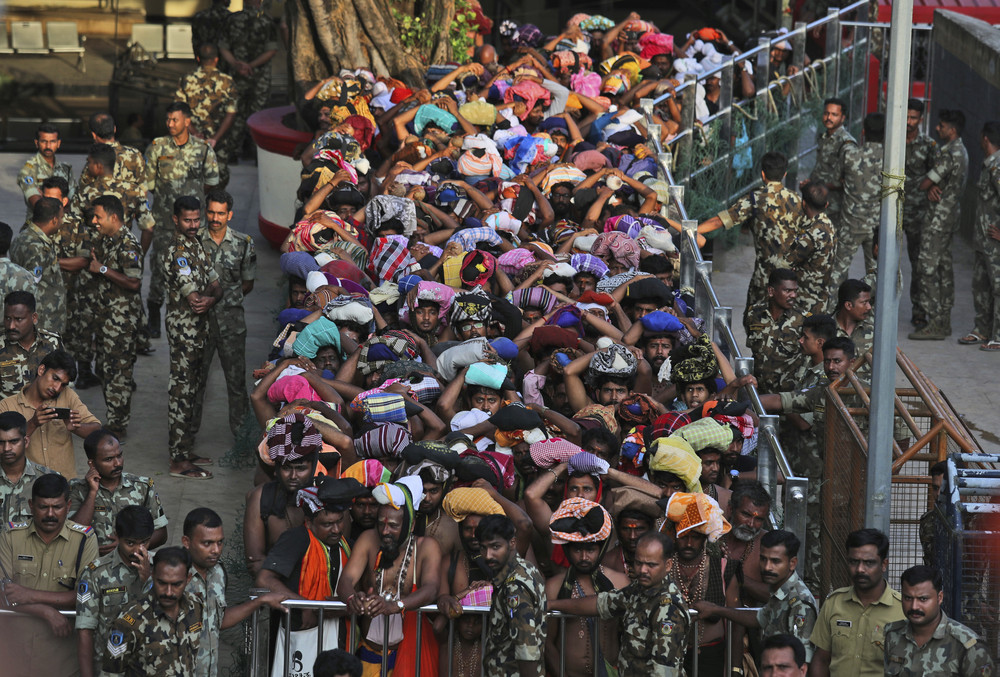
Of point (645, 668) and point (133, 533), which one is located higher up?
point (133, 533)

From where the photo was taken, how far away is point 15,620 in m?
6.43

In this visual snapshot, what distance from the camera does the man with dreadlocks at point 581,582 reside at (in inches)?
249

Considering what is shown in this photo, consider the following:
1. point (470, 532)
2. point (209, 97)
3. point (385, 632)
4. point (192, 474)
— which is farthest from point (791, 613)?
point (209, 97)

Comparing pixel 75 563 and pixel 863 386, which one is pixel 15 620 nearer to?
pixel 75 563

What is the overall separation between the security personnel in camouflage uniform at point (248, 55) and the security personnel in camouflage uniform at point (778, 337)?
27.6 feet

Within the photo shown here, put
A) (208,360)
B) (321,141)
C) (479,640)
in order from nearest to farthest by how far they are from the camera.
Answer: (479,640) < (208,360) < (321,141)

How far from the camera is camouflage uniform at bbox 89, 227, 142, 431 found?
9.67m

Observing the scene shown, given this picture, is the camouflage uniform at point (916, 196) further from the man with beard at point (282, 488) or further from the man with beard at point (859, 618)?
the man with beard at point (282, 488)

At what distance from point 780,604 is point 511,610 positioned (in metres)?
1.11

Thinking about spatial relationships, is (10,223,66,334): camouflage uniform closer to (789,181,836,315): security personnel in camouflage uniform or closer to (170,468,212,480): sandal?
(170,468,212,480): sandal

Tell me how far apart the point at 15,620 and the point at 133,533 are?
740 millimetres

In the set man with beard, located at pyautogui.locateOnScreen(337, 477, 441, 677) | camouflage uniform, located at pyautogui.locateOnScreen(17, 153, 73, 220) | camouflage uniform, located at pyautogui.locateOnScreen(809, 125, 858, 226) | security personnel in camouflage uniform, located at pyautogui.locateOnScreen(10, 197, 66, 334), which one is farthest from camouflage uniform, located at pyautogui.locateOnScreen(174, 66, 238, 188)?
man with beard, located at pyautogui.locateOnScreen(337, 477, 441, 677)

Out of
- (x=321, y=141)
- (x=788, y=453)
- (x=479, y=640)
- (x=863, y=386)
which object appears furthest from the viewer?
(x=321, y=141)

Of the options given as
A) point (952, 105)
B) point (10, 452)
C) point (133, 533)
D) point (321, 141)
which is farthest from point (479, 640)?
point (952, 105)
